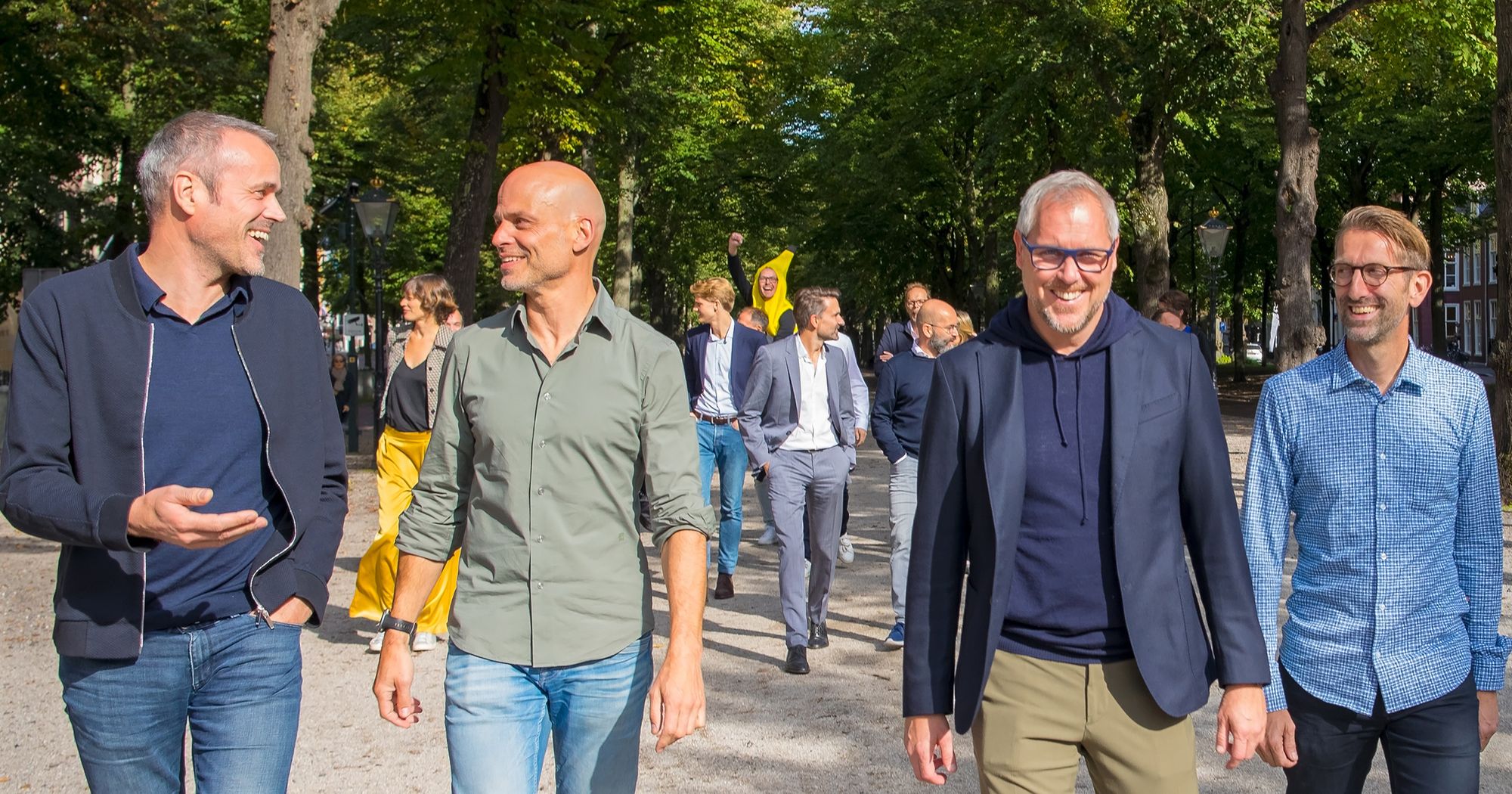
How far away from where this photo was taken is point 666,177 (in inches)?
1457

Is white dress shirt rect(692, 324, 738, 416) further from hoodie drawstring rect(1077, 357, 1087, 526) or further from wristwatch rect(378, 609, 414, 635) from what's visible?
hoodie drawstring rect(1077, 357, 1087, 526)

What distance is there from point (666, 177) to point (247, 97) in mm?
13206

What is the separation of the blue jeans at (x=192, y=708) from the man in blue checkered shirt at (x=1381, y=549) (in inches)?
85.7

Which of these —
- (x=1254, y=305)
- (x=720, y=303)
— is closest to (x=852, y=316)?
(x=1254, y=305)

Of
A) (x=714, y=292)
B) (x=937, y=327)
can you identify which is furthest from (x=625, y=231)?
(x=937, y=327)

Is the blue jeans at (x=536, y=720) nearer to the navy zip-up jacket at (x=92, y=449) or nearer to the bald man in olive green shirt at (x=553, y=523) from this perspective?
the bald man in olive green shirt at (x=553, y=523)

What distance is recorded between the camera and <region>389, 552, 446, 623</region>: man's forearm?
3307mm

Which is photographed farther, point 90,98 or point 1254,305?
point 1254,305

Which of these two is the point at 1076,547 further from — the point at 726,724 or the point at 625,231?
the point at 625,231

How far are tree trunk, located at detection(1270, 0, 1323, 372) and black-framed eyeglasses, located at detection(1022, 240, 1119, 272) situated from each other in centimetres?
1276

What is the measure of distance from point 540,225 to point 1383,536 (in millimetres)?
2056

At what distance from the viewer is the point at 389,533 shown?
7996 millimetres

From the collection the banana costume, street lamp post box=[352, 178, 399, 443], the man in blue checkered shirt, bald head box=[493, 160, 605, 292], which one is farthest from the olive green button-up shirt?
street lamp post box=[352, 178, 399, 443]

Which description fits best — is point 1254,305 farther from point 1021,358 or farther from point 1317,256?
point 1021,358
